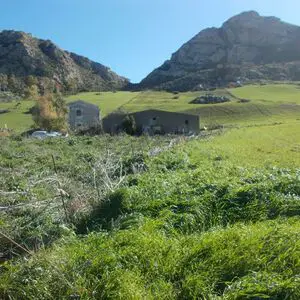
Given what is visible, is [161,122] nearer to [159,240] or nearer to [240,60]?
[159,240]

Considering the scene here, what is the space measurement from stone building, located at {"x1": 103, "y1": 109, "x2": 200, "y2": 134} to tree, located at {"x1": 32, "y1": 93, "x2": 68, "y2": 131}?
25.2ft

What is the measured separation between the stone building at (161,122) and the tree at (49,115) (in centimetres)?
A: 769

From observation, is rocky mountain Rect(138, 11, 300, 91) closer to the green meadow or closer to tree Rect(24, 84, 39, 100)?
tree Rect(24, 84, 39, 100)

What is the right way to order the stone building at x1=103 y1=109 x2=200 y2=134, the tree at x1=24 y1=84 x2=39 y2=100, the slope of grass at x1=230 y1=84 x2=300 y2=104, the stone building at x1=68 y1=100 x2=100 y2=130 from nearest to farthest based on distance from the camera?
the stone building at x1=103 y1=109 x2=200 y2=134, the stone building at x1=68 y1=100 x2=100 y2=130, the slope of grass at x1=230 y1=84 x2=300 y2=104, the tree at x1=24 y1=84 x2=39 y2=100

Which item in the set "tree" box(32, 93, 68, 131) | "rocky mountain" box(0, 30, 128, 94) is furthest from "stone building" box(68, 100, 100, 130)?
"rocky mountain" box(0, 30, 128, 94)

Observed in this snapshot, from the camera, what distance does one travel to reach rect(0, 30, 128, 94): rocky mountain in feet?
408

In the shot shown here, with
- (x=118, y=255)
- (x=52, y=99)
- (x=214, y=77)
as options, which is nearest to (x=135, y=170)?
(x=118, y=255)

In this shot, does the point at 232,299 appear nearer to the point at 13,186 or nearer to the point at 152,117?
the point at 13,186

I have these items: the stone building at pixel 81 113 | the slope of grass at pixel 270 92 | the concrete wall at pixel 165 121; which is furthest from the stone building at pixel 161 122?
the slope of grass at pixel 270 92

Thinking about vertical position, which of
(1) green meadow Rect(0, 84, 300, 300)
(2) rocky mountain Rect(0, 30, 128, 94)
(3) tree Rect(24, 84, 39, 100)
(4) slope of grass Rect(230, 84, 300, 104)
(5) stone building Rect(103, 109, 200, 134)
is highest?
(2) rocky mountain Rect(0, 30, 128, 94)

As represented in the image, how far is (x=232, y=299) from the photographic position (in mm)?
4746

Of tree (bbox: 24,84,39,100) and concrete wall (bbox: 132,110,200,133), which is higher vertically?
tree (bbox: 24,84,39,100)

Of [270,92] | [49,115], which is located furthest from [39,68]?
[49,115]

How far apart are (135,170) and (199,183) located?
3956mm
